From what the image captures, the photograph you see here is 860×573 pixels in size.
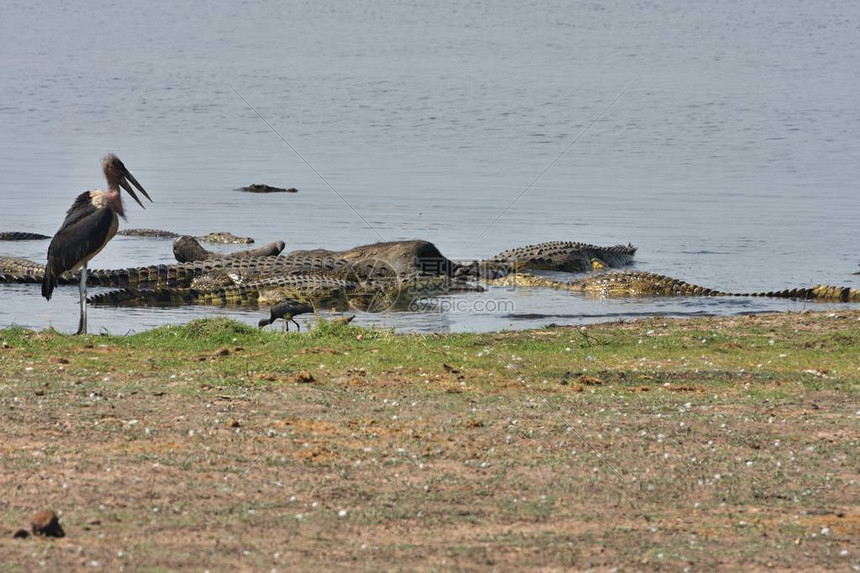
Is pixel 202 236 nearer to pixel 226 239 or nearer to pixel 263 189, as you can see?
pixel 226 239

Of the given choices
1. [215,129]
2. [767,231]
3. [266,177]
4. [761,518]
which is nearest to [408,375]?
[761,518]

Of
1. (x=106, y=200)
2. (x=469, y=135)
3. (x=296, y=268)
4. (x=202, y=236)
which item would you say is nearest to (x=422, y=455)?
(x=106, y=200)

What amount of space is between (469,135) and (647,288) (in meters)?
22.7

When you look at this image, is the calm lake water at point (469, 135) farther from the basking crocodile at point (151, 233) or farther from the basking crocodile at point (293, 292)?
the basking crocodile at point (293, 292)

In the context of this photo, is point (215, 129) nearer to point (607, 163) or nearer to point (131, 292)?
point (607, 163)

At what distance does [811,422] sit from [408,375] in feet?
9.20

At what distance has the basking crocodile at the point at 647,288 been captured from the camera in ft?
48.6

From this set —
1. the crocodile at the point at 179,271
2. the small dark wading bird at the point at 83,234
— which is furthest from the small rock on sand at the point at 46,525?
the crocodile at the point at 179,271

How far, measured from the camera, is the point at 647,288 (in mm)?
15477

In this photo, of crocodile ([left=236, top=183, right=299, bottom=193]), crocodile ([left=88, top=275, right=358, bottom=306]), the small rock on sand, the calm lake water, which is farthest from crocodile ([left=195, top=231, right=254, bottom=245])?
the small rock on sand

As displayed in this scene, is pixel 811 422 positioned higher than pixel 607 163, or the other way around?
pixel 607 163

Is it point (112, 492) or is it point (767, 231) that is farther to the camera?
point (767, 231)

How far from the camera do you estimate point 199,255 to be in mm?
17062

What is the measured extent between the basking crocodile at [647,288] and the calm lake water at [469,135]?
558 millimetres
